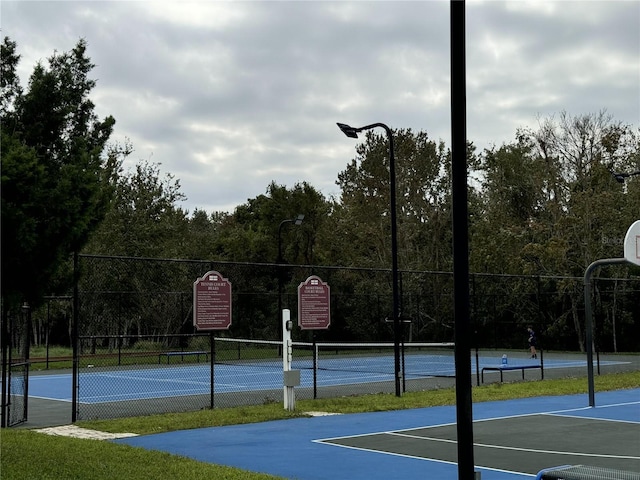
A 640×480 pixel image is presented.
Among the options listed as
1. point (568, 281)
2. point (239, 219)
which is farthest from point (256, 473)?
point (239, 219)

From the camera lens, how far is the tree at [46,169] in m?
8.61

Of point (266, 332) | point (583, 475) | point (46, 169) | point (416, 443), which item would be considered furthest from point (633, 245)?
point (266, 332)

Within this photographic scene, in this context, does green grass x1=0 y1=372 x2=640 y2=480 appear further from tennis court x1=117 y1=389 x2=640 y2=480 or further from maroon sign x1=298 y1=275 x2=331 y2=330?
maroon sign x1=298 y1=275 x2=331 y2=330

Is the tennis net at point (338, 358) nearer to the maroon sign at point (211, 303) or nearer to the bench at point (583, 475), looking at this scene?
the maroon sign at point (211, 303)

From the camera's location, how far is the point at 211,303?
1591cm

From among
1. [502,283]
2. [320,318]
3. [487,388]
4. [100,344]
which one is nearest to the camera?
[320,318]

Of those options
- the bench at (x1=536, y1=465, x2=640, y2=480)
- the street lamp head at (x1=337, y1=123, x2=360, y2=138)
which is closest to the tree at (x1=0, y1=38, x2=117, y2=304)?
the bench at (x1=536, y1=465, x2=640, y2=480)

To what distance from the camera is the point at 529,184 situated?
4644 centimetres

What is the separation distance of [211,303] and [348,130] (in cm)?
511

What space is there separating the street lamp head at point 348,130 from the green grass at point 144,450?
590 cm

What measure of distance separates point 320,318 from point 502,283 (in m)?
27.7

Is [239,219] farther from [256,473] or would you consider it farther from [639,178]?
[256,473]

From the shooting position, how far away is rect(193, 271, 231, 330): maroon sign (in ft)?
51.7

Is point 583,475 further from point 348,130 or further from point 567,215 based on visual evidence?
point 567,215
